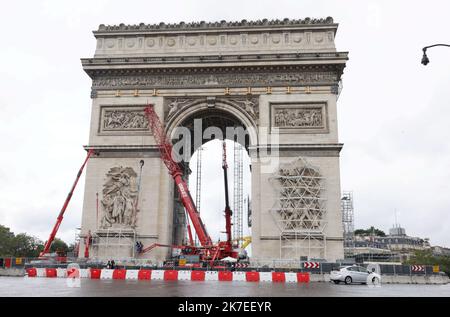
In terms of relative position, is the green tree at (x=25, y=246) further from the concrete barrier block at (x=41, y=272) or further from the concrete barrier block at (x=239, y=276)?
the concrete barrier block at (x=239, y=276)

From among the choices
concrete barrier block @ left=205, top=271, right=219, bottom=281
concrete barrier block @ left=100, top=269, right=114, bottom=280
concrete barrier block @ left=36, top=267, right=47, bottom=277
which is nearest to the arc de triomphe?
concrete barrier block @ left=36, top=267, right=47, bottom=277

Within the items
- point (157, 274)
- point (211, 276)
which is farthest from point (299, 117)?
point (157, 274)

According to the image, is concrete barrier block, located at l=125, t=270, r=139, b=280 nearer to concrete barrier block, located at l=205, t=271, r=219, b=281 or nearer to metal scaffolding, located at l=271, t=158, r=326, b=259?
concrete barrier block, located at l=205, t=271, r=219, b=281

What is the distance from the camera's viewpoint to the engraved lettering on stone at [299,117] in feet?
107

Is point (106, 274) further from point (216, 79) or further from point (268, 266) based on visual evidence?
point (216, 79)

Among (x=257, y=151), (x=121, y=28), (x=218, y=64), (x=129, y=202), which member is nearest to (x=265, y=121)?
(x=257, y=151)

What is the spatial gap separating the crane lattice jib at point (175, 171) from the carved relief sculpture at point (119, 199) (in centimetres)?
259

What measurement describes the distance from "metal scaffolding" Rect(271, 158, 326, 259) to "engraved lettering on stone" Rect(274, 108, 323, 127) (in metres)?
2.78

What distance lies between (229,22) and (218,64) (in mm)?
3666

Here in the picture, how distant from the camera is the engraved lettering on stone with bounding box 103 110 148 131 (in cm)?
3339

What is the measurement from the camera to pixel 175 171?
32188mm

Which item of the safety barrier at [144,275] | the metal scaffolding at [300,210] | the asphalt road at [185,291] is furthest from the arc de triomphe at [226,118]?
the asphalt road at [185,291]

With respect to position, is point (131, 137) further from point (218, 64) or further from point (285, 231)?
point (285, 231)

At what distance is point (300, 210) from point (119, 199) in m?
12.1
